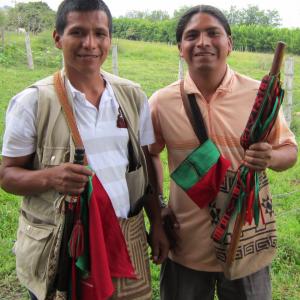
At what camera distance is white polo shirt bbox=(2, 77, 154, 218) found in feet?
5.85

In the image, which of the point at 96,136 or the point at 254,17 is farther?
the point at 254,17

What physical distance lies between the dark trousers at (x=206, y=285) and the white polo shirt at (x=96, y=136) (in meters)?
0.52

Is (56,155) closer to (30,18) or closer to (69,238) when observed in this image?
(69,238)

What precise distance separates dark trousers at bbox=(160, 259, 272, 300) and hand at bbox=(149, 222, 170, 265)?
13 cm

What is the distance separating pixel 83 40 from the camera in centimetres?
189

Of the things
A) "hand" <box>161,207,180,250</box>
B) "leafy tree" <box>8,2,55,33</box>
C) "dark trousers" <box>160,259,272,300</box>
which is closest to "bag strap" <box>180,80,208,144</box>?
"hand" <box>161,207,180,250</box>

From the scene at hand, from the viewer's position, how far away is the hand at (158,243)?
87.9 inches

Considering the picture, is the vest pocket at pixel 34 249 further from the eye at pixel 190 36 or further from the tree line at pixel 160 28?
the tree line at pixel 160 28

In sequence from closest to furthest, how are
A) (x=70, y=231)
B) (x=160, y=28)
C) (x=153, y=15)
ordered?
(x=70, y=231), (x=160, y=28), (x=153, y=15)

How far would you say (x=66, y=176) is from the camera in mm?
1698

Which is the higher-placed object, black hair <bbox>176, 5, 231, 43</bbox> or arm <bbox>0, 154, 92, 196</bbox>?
black hair <bbox>176, 5, 231, 43</bbox>

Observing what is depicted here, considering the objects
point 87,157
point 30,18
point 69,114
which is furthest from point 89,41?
point 30,18

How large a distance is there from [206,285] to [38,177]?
1.06 m

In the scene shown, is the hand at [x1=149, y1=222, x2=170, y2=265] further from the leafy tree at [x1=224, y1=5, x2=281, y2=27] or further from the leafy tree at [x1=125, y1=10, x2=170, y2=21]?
the leafy tree at [x1=125, y1=10, x2=170, y2=21]
